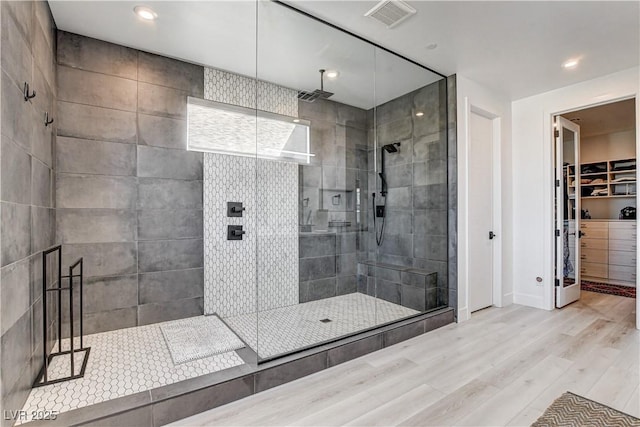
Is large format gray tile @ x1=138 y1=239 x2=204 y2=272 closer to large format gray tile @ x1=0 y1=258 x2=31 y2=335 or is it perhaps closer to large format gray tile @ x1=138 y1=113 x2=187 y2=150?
large format gray tile @ x1=138 y1=113 x2=187 y2=150

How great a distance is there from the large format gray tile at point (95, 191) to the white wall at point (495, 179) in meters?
3.52

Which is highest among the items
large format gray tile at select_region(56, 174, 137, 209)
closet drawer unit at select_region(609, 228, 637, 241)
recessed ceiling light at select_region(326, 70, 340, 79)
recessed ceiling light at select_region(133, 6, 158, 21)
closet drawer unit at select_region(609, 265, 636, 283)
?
recessed ceiling light at select_region(133, 6, 158, 21)

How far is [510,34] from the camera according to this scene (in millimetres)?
2756

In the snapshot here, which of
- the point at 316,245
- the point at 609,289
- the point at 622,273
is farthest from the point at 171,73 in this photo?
the point at 622,273

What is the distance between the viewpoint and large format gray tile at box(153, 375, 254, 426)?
177 cm

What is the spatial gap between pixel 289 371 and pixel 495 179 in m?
3.53

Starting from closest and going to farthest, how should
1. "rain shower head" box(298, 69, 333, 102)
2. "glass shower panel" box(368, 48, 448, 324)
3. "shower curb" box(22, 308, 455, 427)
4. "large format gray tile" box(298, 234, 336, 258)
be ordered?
"shower curb" box(22, 308, 455, 427)
"rain shower head" box(298, 69, 333, 102)
"large format gray tile" box(298, 234, 336, 258)
"glass shower panel" box(368, 48, 448, 324)

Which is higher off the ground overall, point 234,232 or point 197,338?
point 234,232

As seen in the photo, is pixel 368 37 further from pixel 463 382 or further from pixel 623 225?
pixel 623 225

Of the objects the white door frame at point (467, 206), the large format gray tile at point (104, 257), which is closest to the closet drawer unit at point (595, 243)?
the white door frame at point (467, 206)

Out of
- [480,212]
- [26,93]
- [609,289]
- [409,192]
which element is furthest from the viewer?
[609,289]

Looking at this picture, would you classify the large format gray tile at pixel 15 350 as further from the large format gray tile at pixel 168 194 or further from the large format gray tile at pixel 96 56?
the large format gray tile at pixel 96 56

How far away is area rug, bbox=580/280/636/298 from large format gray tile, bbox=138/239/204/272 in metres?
5.85

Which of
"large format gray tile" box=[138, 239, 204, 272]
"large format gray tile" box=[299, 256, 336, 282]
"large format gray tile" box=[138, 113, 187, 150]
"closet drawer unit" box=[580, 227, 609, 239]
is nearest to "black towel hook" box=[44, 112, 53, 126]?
"large format gray tile" box=[138, 113, 187, 150]
